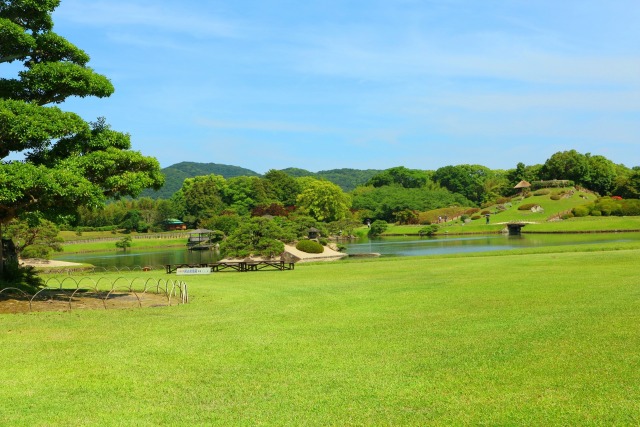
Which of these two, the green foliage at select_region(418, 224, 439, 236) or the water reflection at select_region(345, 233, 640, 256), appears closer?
the water reflection at select_region(345, 233, 640, 256)

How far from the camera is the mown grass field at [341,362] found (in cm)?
667

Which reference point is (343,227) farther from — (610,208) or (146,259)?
(610,208)

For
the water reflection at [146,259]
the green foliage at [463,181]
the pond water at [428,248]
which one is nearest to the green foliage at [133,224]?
the water reflection at [146,259]

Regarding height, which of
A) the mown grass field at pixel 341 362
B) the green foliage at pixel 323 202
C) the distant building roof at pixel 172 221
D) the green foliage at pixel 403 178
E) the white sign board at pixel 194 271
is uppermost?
the green foliage at pixel 403 178

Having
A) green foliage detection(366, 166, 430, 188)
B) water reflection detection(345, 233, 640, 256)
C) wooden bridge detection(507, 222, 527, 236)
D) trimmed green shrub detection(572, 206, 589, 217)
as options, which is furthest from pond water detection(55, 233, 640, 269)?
green foliage detection(366, 166, 430, 188)

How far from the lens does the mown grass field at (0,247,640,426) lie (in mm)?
6672

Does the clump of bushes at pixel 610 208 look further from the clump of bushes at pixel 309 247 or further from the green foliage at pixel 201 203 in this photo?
the green foliage at pixel 201 203

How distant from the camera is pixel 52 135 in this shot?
1457cm

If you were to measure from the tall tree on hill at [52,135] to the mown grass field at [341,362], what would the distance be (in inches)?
127

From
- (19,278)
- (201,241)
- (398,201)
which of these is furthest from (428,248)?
(398,201)

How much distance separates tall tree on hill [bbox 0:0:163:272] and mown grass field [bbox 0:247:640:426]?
10.6ft

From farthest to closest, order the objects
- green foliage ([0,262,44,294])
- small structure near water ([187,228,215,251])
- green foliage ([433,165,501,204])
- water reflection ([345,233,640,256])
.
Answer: green foliage ([433,165,501,204]), small structure near water ([187,228,215,251]), water reflection ([345,233,640,256]), green foliage ([0,262,44,294])

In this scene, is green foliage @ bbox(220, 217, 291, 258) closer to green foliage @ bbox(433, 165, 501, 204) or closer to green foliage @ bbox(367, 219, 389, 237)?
green foliage @ bbox(367, 219, 389, 237)

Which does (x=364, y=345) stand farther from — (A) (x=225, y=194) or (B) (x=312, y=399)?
(A) (x=225, y=194)
